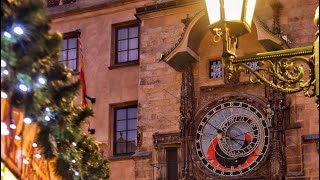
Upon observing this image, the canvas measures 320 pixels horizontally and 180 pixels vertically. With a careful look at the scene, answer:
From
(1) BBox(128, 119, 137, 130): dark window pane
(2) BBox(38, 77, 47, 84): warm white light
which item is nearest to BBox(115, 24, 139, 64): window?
(1) BBox(128, 119, 137, 130): dark window pane

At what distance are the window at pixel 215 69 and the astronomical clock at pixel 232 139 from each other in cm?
89

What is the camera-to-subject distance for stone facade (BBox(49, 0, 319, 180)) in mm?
20328

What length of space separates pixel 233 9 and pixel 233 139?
12.4 metres

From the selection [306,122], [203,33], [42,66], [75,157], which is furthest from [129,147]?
[42,66]

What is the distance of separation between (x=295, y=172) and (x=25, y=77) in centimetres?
1296

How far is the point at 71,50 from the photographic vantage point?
25297 millimetres

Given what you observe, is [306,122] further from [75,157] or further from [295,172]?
Result: [75,157]

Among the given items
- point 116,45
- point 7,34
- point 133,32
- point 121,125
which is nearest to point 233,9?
point 7,34

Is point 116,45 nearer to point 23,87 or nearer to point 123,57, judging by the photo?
point 123,57

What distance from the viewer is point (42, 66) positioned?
28.0ft

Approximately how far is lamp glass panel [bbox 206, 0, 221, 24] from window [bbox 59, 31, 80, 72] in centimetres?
1630

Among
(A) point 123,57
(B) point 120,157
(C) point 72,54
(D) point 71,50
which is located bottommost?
(B) point 120,157

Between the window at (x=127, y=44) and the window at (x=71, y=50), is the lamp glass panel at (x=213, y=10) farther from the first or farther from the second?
the window at (x=71, y=50)

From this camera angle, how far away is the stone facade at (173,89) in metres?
20.3
